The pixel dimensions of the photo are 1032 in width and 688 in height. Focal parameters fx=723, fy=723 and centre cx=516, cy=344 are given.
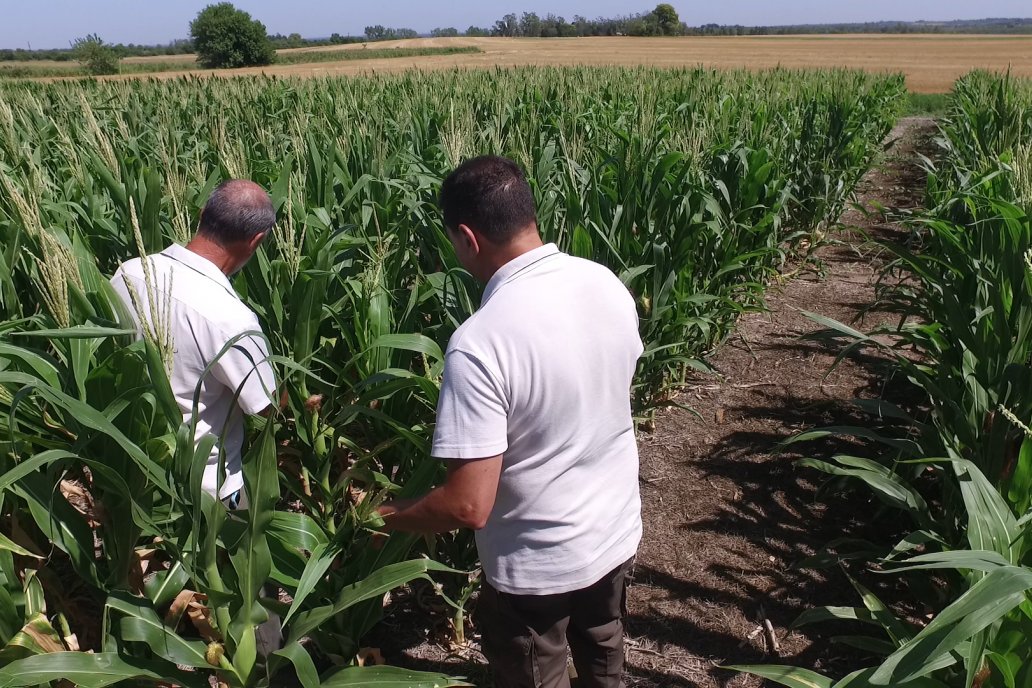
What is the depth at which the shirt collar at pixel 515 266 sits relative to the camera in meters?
1.62

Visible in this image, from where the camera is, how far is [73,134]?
639 centimetres

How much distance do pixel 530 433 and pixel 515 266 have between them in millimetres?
378

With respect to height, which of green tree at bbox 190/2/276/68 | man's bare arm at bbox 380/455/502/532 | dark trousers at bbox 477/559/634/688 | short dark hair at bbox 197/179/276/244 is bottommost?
dark trousers at bbox 477/559/634/688

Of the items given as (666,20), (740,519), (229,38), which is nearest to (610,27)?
(666,20)

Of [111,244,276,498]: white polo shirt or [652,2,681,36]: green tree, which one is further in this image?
[652,2,681,36]: green tree

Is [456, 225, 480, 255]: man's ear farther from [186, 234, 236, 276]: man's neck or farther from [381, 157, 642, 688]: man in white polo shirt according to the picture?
[186, 234, 236, 276]: man's neck

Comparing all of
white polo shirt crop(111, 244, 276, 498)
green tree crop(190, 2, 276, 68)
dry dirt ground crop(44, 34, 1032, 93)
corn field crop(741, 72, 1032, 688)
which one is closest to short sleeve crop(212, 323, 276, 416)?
white polo shirt crop(111, 244, 276, 498)

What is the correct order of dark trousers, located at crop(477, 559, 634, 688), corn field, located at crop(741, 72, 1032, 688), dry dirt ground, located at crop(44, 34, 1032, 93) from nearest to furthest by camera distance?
corn field, located at crop(741, 72, 1032, 688), dark trousers, located at crop(477, 559, 634, 688), dry dirt ground, located at crop(44, 34, 1032, 93)

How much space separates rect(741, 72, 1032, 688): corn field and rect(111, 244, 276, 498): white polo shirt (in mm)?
1534

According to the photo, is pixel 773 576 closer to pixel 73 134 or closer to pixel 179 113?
pixel 73 134

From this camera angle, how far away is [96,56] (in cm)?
4297

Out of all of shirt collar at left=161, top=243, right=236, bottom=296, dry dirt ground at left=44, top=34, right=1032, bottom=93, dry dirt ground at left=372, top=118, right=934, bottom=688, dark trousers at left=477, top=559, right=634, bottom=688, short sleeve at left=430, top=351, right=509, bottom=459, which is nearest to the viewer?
short sleeve at left=430, top=351, right=509, bottom=459

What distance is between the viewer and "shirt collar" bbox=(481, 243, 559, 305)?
1.62 meters

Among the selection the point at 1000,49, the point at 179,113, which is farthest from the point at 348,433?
the point at 1000,49
